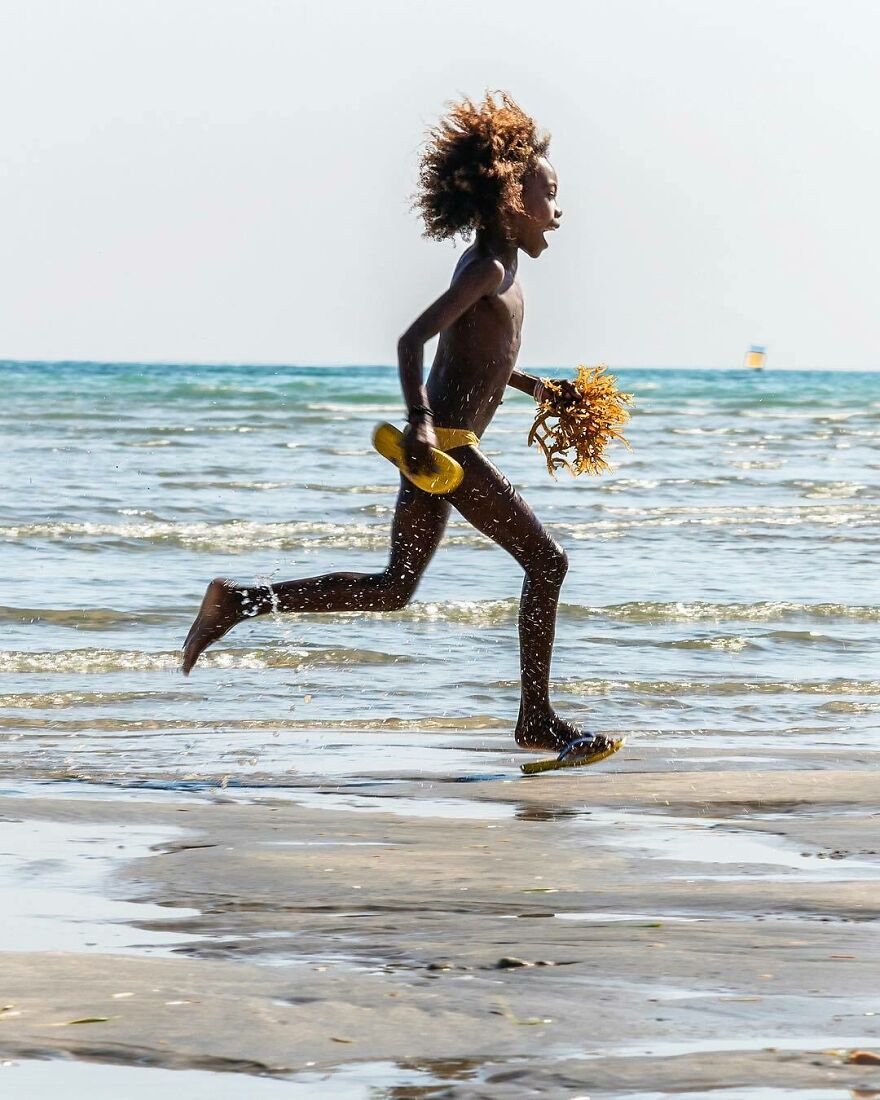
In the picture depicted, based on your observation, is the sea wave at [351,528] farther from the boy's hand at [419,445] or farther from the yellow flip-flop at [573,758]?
the boy's hand at [419,445]

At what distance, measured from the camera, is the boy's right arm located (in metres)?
4.87

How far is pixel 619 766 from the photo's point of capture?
5.52 metres

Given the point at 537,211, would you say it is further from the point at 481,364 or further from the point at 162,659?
the point at 162,659

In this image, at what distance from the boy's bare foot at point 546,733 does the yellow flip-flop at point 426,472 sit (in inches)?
34.6

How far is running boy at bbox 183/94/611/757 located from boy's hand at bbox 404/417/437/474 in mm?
105

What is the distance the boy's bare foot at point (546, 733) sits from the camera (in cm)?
541

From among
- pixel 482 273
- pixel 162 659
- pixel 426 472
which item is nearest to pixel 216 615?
pixel 426 472

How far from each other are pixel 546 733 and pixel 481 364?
1.18 meters

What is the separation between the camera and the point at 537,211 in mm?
5207

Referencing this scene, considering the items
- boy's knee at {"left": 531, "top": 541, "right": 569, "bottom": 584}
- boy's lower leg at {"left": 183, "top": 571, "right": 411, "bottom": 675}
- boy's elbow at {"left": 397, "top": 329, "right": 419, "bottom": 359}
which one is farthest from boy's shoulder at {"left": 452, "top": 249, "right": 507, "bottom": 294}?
boy's lower leg at {"left": 183, "top": 571, "right": 411, "bottom": 675}

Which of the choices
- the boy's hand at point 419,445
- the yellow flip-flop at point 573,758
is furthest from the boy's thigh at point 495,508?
the yellow flip-flop at point 573,758

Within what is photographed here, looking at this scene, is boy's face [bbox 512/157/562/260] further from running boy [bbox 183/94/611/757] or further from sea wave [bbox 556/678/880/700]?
sea wave [bbox 556/678/880/700]

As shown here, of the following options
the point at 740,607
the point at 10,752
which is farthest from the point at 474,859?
the point at 740,607

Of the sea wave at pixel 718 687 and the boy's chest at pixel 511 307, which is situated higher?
the boy's chest at pixel 511 307
